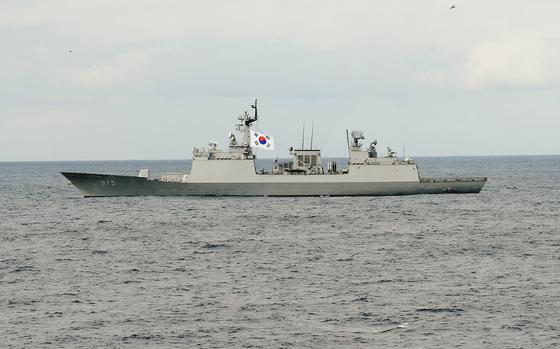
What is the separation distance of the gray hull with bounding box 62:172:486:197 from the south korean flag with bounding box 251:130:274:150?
3340mm

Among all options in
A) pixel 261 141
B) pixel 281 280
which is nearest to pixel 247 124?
pixel 261 141

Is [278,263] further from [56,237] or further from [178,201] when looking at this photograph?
[178,201]

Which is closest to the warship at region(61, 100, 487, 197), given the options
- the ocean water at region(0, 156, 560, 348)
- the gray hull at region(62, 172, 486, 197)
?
the gray hull at region(62, 172, 486, 197)

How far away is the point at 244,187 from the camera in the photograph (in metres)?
60.3

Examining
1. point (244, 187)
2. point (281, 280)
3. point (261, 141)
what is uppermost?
point (261, 141)

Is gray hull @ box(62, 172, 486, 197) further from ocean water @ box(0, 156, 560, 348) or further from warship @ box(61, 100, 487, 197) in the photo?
ocean water @ box(0, 156, 560, 348)

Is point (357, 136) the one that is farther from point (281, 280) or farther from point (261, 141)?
point (281, 280)

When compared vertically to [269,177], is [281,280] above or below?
below

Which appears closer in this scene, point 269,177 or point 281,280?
point 281,280

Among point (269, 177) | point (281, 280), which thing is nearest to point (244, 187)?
point (269, 177)

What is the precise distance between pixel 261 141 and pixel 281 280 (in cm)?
3430

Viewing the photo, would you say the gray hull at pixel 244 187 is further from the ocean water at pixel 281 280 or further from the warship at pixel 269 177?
the ocean water at pixel 281 280

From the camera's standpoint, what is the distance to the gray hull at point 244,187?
60.4 m

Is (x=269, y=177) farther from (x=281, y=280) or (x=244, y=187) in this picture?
(x=281, y=280)
